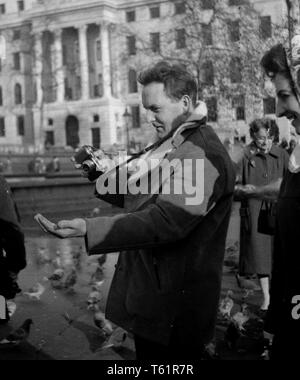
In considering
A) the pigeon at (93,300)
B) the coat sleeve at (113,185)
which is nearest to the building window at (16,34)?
the pigeon at (93,300)

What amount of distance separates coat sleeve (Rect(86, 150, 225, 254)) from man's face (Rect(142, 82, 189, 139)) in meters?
0.28

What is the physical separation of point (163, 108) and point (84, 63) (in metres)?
73.0

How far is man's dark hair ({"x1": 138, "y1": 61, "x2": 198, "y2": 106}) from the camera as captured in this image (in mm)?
2641

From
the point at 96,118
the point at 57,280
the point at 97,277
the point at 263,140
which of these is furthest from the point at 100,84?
the point at 263,140

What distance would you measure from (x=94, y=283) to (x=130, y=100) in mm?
64206

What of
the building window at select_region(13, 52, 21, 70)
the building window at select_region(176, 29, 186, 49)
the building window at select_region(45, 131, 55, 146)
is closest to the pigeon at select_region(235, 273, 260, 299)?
the building window at select_region(176, 29, 186, 49)

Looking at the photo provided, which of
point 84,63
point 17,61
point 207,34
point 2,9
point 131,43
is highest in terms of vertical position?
point 2,9

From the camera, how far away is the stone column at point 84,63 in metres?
72.9

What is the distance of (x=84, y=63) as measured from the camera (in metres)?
73.9

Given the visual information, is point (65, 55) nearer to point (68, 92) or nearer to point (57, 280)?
point (68, 92)

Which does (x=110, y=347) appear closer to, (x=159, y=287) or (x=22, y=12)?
(x=159, y=287)

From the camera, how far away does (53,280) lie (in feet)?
24.1

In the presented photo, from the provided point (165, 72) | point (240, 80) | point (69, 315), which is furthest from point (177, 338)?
point (240, 80)
